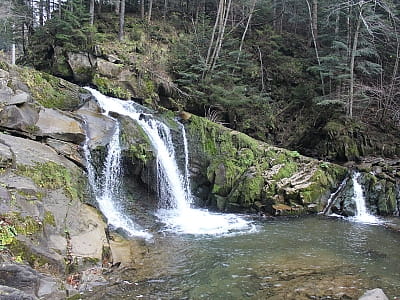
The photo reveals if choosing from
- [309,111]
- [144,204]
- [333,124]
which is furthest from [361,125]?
[144,204]

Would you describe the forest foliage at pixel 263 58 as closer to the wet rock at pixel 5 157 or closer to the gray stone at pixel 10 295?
the wet rock at pixel 5 157

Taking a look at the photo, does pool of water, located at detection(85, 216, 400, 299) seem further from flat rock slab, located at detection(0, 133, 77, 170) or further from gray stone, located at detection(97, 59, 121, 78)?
gray stone, located at detection(97, 59, 121, 78)

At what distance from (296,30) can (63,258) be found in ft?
81.5

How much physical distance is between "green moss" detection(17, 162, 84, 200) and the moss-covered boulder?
212 inches

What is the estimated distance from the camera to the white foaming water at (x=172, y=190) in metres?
10.5

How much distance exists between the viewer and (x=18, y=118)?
358 inches

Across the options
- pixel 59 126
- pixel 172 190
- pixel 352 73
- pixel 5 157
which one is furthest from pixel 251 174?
pixel 5 157

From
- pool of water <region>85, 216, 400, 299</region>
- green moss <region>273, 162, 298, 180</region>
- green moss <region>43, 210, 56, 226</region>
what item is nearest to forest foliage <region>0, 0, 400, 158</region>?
green moss <region>273, 162, 298, 180</region>

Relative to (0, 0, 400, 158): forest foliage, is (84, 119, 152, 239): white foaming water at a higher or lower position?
lower

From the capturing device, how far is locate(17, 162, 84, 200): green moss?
296 inches

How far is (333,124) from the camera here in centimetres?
1670

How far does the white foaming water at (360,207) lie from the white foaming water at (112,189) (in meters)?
7.36

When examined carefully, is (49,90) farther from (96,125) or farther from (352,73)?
(352,73)

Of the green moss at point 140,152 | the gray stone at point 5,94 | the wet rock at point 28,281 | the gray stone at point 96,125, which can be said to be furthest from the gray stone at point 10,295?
the green moss at point 140,152
